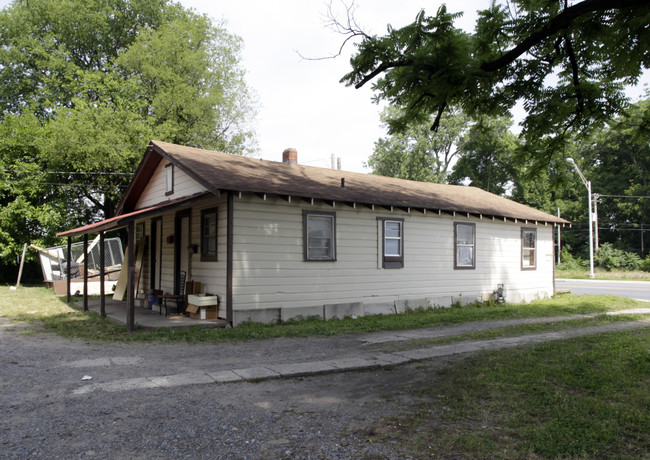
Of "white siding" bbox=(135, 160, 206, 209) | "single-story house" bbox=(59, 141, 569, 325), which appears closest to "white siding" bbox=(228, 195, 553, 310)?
"single-story house" bbox=(59, 141, 569, 325)

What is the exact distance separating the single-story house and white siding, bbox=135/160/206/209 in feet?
0.18

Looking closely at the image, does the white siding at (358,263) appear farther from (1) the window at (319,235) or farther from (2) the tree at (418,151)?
(2) the tree at (418,151)

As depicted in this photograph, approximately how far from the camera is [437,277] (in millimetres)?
15227

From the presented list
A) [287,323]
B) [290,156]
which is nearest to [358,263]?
[287,323]

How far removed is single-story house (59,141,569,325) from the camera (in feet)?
37.2

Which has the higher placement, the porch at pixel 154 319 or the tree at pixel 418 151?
the tree at pixel 418 151

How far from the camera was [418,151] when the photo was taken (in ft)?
153

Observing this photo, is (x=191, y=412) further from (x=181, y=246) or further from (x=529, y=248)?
(x=529, y=248)

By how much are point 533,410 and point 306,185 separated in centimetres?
903

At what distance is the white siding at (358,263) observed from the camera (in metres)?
11.4

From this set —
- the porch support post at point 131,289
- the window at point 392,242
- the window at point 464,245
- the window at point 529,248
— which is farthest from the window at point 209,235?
the window at point 529,248

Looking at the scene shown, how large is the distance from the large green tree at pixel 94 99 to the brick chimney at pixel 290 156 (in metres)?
11.8

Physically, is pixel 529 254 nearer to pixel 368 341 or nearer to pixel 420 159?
pixel 368 341

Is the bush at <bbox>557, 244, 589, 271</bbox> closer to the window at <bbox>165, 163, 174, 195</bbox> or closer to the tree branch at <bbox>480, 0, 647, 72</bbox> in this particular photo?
the window at <bbox>165, 163, 174, 195</bbox>
